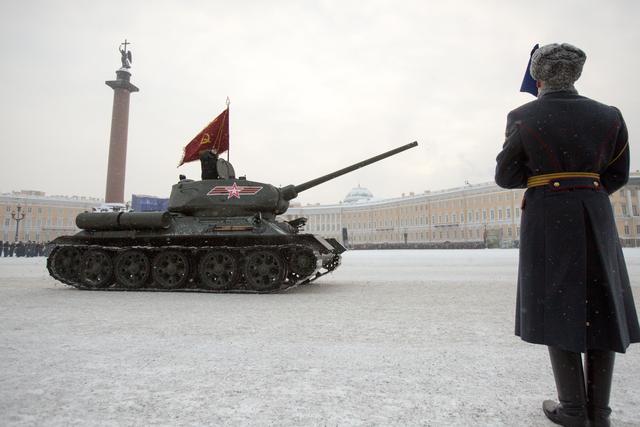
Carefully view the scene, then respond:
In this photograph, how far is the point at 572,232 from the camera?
2010 mm

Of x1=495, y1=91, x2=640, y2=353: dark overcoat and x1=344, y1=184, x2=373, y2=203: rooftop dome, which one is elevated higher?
x1=344, y1=184, x2=373, y2=203: rooftop dome

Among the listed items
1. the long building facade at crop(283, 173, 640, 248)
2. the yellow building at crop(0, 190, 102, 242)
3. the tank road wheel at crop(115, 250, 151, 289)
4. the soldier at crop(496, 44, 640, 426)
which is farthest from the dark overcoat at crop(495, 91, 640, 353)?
the yellow building at crop(0, 190, 102, 242)

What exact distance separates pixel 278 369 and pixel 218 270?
563 cm

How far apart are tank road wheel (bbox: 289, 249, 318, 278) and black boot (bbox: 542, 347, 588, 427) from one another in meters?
6.09

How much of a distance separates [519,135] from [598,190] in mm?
437

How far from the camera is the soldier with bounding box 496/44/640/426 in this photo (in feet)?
6.44

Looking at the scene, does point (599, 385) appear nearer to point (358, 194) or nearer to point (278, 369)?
point (278, 369)

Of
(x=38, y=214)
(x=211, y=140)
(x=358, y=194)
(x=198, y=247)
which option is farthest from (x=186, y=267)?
(x=358, y=194)

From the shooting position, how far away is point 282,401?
2.31m

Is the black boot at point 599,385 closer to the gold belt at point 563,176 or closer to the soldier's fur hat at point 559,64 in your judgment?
the gold belt at point 563,176

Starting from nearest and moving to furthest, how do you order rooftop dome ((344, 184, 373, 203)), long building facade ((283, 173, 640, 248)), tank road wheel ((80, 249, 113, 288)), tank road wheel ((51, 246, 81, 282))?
tank road wheel ((80, 249, 113, 288)) → tank road wheel ((51, 246, 81, 282)) → long building facade ((283, 173, 640, 248)) → rooftop dome ((344, 184, 373, 203))

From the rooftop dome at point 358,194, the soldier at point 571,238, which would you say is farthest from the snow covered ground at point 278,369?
the rooftop dome at point 358,194

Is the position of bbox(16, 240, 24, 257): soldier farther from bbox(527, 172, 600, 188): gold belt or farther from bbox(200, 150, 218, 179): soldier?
bbox(527, 172, 600, 188): gold belt

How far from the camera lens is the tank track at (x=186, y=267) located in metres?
8.12
